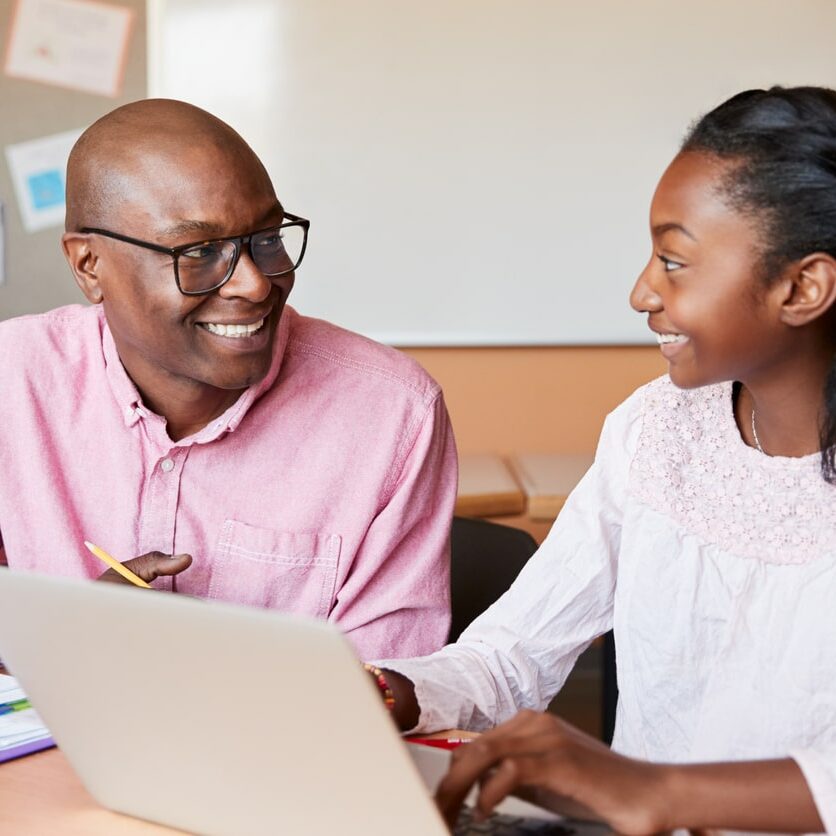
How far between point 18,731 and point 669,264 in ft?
2.42

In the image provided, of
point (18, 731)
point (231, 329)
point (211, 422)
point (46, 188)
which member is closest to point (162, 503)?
point (211, 422)

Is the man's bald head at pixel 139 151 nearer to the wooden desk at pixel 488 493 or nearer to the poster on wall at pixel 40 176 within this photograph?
the wooden desk at pixel 488 493

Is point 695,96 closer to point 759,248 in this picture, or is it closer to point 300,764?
point 759,248

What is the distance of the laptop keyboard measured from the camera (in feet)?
2.95

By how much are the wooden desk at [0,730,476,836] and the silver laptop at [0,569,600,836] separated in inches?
0.9

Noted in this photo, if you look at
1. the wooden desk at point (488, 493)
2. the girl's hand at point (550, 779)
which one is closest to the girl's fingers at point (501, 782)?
the girl's hand at point (550, 779)

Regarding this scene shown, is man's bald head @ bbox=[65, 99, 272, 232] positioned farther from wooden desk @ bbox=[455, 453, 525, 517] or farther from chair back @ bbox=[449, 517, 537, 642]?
wooden desk @ bbox=[455, 453, 525, 517]

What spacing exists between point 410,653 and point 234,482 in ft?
1.02

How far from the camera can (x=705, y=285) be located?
1.16m

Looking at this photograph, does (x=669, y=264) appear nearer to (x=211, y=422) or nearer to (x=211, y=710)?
(x=211, y=710)

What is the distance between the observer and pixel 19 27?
3334 millimetres

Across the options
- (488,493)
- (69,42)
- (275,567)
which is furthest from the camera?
(69,42)

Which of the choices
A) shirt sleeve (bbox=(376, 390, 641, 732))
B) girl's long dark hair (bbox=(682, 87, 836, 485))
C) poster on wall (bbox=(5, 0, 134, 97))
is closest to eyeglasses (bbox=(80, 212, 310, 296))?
shirt sleeve (bbox=(376, 390, 641, 732))

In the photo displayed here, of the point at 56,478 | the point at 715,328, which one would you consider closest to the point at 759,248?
the point at 715,328
